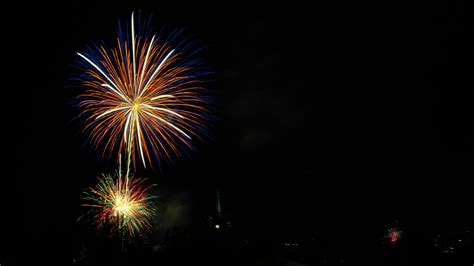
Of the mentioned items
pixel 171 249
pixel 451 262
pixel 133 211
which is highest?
pixel 133 211

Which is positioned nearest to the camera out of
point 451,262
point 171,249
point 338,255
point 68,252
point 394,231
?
point 68,252

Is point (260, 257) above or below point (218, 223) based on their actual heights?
below

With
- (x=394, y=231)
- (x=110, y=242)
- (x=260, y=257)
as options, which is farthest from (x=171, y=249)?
(x=394, y=231)

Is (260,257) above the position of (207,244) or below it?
below

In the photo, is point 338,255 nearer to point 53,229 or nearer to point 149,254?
point 149,254

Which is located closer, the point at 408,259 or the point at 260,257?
the point at 260,257

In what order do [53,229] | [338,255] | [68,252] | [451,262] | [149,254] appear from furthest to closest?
[338,255]
[451,262]
[149,254]
[53,229]
[68,252]

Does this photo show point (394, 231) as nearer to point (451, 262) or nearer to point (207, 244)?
point (451, 262)

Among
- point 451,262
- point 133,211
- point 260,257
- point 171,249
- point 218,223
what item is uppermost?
point 218,223

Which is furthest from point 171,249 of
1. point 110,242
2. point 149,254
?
point 110,242
